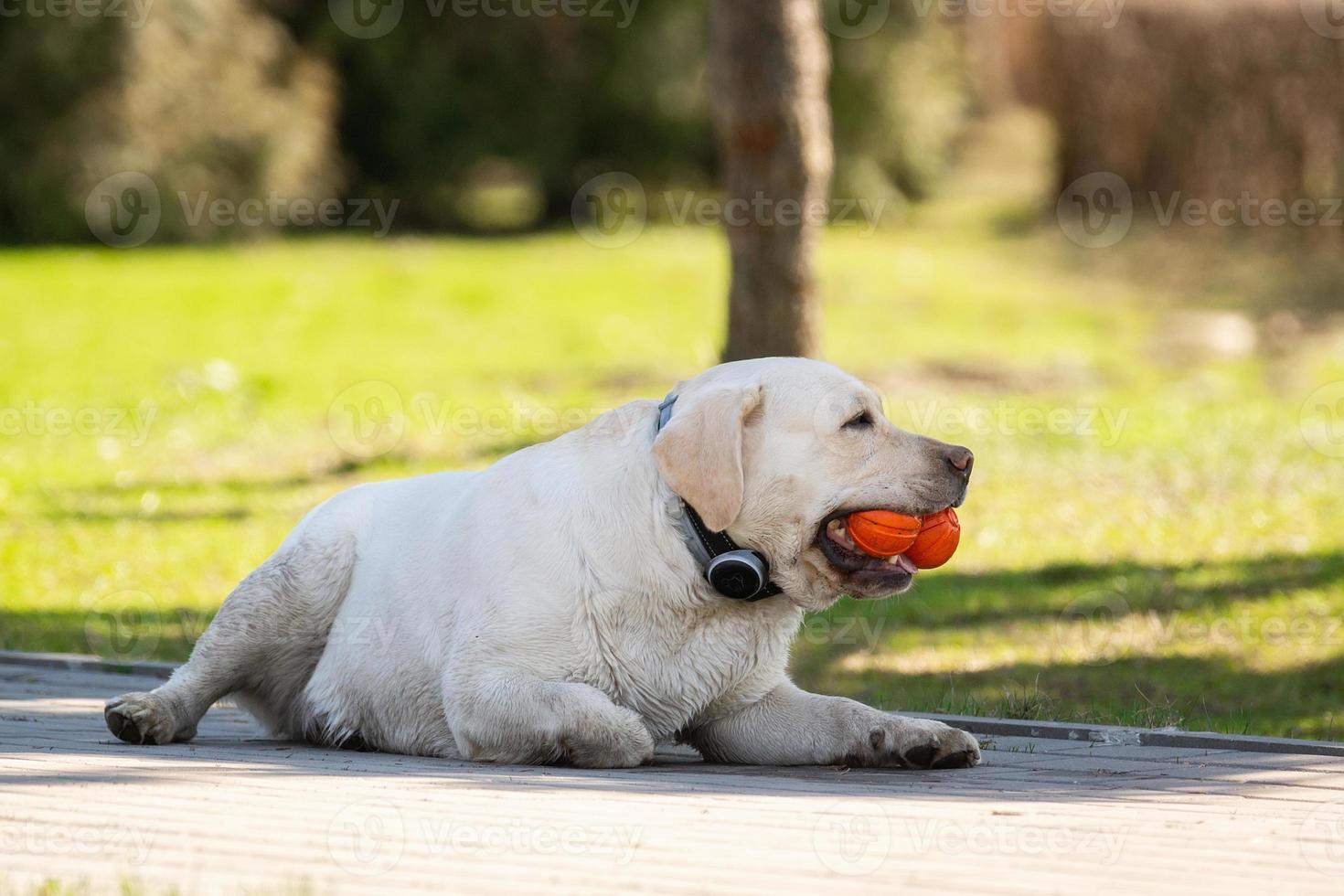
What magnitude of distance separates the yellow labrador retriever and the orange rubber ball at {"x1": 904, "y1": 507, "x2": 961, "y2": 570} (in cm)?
6

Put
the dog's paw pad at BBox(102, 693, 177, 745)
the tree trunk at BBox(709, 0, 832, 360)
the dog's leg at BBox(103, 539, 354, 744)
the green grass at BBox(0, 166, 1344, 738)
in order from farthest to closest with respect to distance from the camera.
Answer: the tree trunk at BBox(709, 0, 832, 360) < the green grass at BBox(0, 166, 1344, 738) < the dog's leg at BBox(103, 539, 354, 744) < the dog's paw pad at BBox(102, 693, 177, 745)

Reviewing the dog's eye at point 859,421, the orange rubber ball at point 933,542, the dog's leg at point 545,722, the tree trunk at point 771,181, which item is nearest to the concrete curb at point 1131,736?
the orange rubber ball at point 933,542

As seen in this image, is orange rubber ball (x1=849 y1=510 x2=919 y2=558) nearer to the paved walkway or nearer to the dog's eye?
the dog's eye

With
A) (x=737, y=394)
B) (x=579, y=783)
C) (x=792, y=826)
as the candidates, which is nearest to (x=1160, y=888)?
(x=792, y=826)

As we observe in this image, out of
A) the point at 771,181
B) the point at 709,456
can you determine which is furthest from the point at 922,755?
the point at 771,181

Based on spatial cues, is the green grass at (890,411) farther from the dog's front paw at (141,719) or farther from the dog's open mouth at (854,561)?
the dog's front paw at (141,719)

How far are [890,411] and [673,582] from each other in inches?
394

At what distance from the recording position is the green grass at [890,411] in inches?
352

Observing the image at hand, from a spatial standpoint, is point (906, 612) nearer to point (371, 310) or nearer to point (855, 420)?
point (855, 420)

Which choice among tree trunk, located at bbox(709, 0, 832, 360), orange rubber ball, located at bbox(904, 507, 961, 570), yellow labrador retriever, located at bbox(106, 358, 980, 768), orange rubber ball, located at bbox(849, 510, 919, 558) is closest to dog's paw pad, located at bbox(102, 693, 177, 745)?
yellow labrador retriever, located at bbox(106, 358, 980, 768)

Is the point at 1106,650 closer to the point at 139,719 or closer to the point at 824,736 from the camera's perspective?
the point at 824,736

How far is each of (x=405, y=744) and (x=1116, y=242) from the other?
24.7 m

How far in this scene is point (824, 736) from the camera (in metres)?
5.42

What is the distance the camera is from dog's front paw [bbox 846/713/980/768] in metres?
5.31
